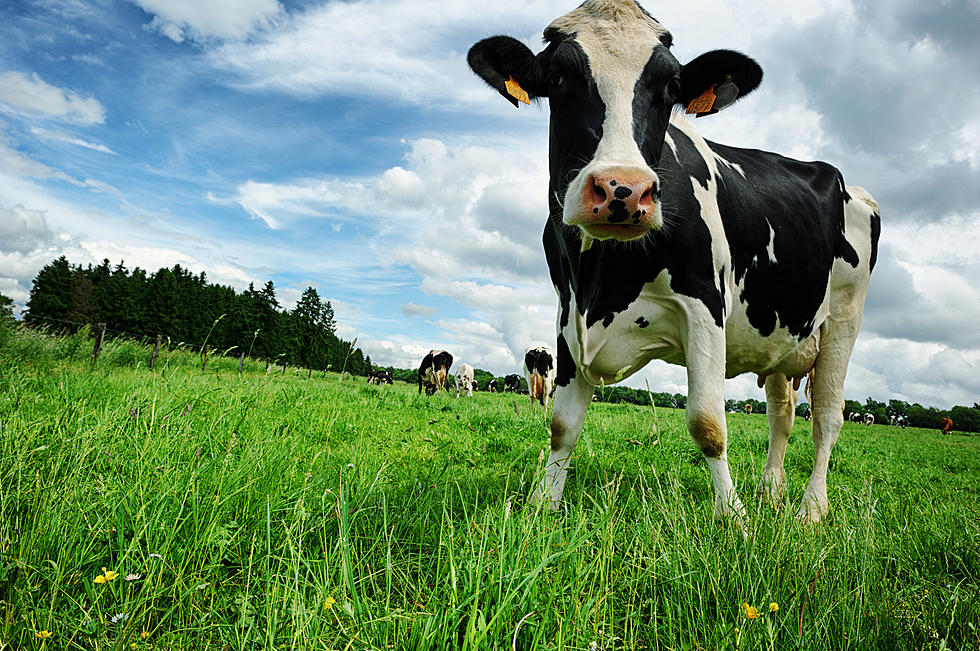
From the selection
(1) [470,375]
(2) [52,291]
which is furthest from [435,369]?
(2) [52,291]

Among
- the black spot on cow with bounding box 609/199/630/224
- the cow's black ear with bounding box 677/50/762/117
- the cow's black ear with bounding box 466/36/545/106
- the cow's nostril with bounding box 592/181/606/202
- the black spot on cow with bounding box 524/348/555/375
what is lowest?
the black spot on cow with bounding box 609/199/630/224

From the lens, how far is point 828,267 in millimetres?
4824

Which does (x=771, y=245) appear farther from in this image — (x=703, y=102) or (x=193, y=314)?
(x=193, y=314)

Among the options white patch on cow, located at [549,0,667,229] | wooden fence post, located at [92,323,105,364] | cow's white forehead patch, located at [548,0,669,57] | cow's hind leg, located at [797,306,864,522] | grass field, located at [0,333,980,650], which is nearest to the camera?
grass field, located at [0,333,980,650]

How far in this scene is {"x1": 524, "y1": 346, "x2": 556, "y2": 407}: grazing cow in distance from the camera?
65.4 feet

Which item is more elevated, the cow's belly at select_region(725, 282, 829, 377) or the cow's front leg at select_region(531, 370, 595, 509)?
the cow's belly at select_region(725, 282, 829, 377)

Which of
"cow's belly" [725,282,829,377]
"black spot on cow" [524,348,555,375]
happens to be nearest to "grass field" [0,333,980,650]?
A: "cow's belly" [725,282,829,377]

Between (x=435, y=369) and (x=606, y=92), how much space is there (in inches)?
1094

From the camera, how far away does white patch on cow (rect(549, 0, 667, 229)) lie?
255 cm

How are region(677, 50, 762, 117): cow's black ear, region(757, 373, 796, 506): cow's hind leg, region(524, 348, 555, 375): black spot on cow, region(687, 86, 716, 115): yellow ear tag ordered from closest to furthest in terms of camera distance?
region(677, 50, 762, 117): cow's black ear
region(687, 86, 716, 115): yellow ear tag
region(757, 373, 796, 506): cow's hind leg
region(524, 348, 555, 375): black spot on cow

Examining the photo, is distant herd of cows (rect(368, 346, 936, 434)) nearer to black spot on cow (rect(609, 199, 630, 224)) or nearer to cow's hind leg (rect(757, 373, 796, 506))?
cow's hind leg (rect(757, 373, 796, 506))

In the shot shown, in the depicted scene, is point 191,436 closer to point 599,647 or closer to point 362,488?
point 362,488

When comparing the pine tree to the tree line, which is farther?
the pine tree

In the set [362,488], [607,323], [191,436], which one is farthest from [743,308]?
[191,436]
